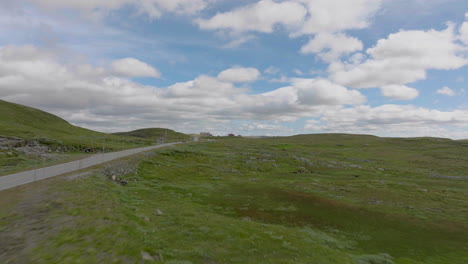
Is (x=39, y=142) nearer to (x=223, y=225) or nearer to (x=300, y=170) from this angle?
(x=223, y=225)

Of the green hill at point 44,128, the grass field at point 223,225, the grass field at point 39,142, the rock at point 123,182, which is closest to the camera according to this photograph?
the grass field at point 223,225

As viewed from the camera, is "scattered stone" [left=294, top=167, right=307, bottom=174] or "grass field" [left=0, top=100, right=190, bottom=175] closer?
"grass field" [left=0, top=100, right=190, bottom=175]

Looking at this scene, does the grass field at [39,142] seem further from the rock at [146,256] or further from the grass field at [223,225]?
the rock at [146,256]

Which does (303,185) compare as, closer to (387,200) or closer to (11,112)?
(387,200)

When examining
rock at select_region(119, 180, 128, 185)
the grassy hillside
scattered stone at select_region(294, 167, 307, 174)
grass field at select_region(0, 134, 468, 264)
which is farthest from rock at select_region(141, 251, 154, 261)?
scattered stone at select_region(294, 167, 307, 174)

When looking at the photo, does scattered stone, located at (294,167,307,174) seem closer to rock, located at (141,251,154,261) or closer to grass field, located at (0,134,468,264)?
grass field, located at (0,134,468,264)

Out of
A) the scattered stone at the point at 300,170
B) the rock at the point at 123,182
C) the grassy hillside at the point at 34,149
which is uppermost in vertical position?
the grassy hillside at the point at 34,149

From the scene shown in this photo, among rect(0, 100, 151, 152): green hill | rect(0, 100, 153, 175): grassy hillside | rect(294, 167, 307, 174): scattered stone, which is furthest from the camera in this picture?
rect(0, 100, 151, 152): green hill

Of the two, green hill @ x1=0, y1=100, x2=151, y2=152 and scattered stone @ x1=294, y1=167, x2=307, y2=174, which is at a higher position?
green hill @ x1=0, y1=100, x2=151, y2=152

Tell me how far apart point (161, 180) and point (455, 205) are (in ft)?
157

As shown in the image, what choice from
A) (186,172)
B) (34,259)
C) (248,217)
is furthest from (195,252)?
(186,172)

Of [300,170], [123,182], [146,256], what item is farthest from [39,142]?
[300,170]

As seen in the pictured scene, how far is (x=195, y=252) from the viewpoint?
1480cm

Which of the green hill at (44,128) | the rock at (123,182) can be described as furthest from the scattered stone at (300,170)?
the green hill at (44,128)
